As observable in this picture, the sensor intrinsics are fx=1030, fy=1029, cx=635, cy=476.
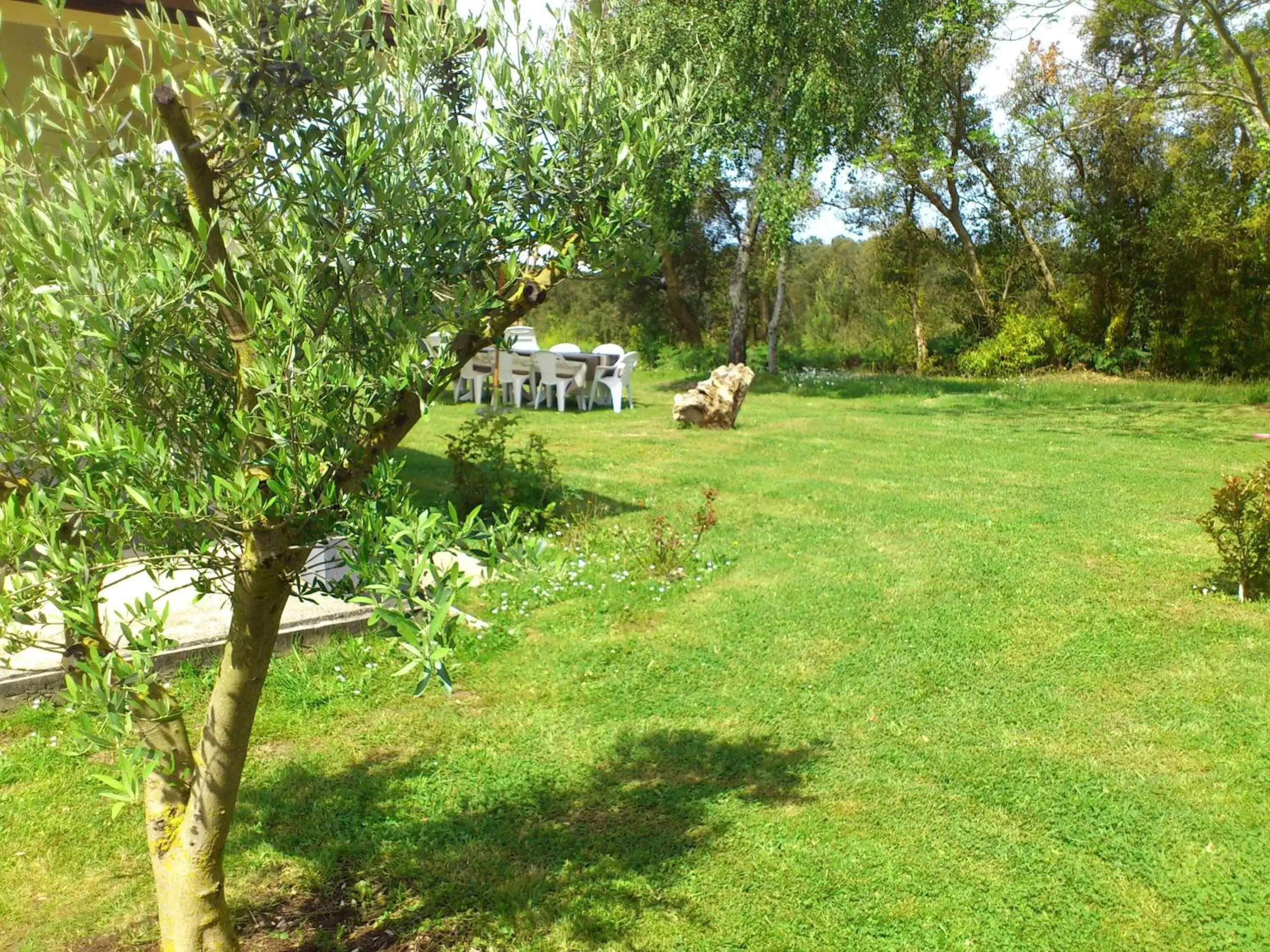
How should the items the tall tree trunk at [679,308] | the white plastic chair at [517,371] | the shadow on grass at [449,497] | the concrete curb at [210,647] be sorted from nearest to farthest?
the concrete curb at [210,647] → the shadow on grass at [449,497] → the white plastic chair at [517,371] → the tall tree trunk at [679,308]

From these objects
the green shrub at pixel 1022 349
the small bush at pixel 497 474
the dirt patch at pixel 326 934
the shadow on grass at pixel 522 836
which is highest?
the green shrub at pixel 1022 349

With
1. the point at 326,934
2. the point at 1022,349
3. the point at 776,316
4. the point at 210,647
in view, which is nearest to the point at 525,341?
the point at 776,316

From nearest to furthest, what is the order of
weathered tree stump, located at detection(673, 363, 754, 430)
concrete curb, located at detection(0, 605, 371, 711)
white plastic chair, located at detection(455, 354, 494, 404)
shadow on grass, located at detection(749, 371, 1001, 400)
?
concrete curb, located at detection(0, 605, 371, 711) < weathered tree stump, located at detection(673, 363, 754, 430) < white plastic chair, located at detection(455, 354, 494, 404) < shadow on grass, located at detection(749, 371, 1001, 400)

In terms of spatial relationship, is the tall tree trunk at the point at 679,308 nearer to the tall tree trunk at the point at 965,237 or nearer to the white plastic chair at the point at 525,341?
the tall tree trunk at the point at 965,237

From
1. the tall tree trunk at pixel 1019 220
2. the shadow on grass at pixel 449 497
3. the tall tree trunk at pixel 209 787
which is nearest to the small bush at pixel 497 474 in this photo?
the shadow on grass at pixel 449 497

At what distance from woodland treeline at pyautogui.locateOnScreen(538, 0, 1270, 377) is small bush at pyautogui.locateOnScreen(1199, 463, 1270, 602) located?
10.9 metres

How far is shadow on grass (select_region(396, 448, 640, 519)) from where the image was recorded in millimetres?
8977

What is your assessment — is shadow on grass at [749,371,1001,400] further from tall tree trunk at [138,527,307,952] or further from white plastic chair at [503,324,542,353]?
tall tree trunk at [138,527,307,952]

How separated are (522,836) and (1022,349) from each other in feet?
72.3

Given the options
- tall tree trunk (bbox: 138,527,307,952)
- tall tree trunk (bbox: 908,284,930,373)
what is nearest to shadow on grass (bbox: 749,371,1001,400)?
tall tree trunk (bbox: 908,284,930,373)

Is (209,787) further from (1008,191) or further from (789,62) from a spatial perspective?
(1008,191)

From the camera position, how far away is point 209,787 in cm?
292

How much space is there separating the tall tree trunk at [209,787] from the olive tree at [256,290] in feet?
0.04

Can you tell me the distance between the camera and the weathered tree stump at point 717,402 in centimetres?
1488
